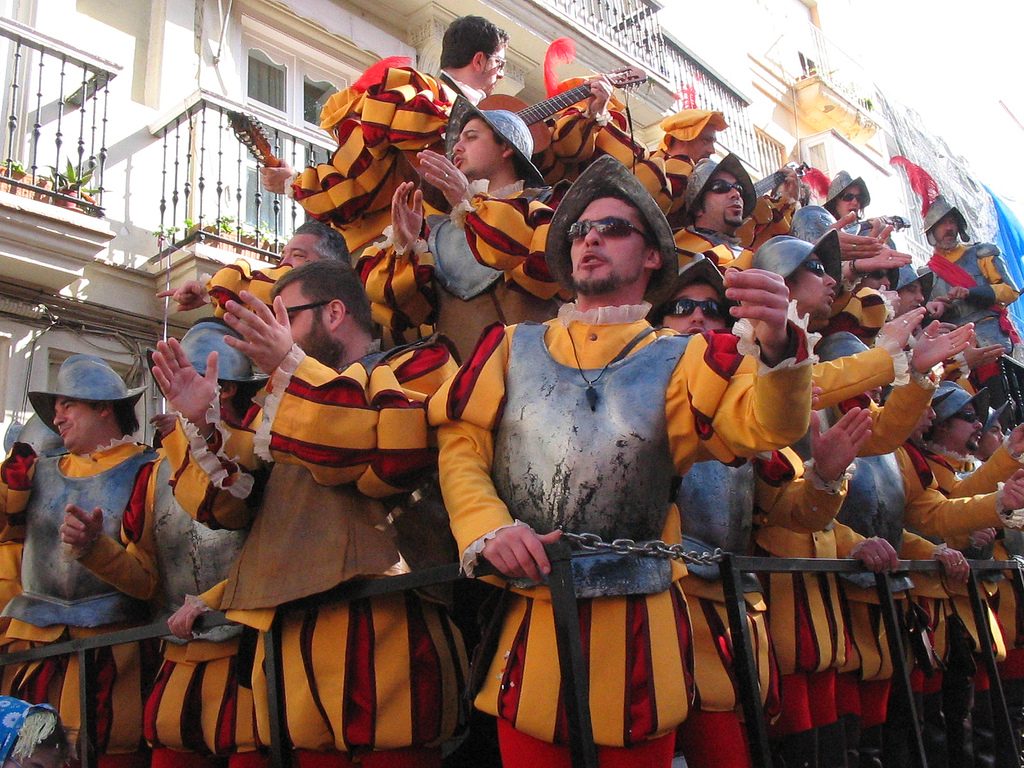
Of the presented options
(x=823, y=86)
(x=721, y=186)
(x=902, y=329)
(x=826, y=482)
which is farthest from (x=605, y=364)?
(x=823, y=86)

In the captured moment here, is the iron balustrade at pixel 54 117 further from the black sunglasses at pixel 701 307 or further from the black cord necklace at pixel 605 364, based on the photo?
the black cord necklace at pixel 605 364

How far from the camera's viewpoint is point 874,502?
418cm

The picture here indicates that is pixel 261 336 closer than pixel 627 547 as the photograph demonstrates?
No

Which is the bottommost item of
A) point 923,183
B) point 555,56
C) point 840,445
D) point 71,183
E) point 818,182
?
point 840,445

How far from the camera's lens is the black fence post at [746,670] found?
2.20m

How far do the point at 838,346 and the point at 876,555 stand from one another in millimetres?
1423

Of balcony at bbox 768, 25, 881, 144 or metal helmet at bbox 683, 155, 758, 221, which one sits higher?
balcony at bbox 768, 25, 881, 144

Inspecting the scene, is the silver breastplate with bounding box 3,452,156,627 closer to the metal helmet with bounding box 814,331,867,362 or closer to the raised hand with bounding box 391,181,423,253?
the raised hand with bounding box 391,181,423,253

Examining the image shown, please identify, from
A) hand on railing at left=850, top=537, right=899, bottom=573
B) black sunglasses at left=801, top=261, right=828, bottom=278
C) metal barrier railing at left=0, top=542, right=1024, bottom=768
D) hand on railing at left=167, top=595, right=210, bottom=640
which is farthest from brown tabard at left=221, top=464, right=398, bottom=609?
black sunglasses at left=801, top=261, right=828, bottom=278

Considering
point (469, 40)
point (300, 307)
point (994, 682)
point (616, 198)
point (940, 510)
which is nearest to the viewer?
point (616, 198)

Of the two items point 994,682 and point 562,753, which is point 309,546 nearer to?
point 562,753

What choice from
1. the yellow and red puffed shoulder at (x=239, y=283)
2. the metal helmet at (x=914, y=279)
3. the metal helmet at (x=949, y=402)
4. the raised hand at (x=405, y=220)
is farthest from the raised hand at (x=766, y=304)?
the metal helmet at (x=914, y=279)

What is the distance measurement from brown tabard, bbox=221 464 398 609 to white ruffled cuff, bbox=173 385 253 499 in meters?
0.14

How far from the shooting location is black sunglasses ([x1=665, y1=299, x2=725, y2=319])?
11.5 ft
